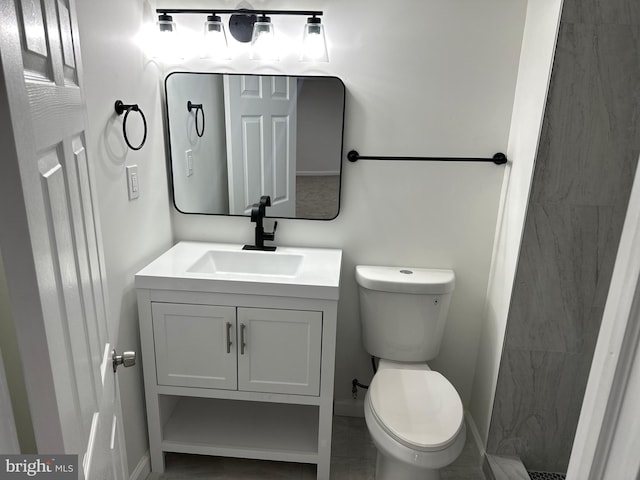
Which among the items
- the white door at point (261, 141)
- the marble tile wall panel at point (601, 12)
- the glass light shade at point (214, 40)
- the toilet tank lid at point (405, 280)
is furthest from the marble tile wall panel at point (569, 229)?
the glass light shade at point (214, 40)

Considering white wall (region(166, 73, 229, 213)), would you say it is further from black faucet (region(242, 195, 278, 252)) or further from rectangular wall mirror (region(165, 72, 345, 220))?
black faucet (region(242, 195, 278, 252))

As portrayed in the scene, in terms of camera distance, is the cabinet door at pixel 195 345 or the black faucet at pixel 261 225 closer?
the cabinet door at pixel 195 345

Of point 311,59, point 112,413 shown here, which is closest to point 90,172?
point 112,413

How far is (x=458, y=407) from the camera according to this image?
1.62 metres

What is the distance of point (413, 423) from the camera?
1549 mm

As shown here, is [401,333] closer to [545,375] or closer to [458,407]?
[458,407]

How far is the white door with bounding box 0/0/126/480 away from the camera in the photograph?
0.52 meters

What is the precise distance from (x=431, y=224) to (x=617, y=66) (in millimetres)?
899

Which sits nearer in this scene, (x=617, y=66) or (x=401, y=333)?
(x=617, y=66)

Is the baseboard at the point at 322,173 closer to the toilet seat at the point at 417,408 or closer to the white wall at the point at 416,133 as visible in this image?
the white wall at the point at 416,133

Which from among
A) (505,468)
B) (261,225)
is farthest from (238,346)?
(505,468)

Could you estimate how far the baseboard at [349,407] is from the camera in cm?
228

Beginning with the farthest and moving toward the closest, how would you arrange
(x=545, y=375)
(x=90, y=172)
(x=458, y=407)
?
(x=545, y=375)
(x=458, y=407)
(x=90, y=172)

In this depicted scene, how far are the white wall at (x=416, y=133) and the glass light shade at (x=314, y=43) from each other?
38 mm
